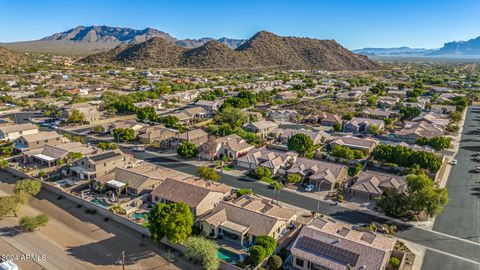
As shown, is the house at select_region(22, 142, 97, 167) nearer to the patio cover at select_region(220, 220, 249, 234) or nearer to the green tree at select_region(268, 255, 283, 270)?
the patio cover at select_region(220, 220, 249, 234)

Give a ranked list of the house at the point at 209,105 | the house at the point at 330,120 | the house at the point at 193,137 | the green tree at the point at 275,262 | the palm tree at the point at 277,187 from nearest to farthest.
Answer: the green tree at the point at 275,262 < the palm tree at the point at 277,187 < the house at the point at 193,137 < the house at the point at 330,120 < the house at the point at 209,105

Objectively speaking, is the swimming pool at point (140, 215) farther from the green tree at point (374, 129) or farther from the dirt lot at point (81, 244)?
the green tree at point (374, 129)

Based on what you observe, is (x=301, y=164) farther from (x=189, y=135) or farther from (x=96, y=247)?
(x=96, y=247)

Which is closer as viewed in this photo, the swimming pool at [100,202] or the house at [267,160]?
the swimming pool at [100,202]

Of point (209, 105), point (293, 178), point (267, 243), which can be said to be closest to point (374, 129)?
point (293, 178)

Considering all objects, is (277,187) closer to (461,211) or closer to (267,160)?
(267,160)

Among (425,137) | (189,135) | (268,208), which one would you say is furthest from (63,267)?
(425,137)

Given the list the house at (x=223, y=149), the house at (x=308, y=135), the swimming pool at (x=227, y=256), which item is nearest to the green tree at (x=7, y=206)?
the swimming pool at (x=227, y=256)
